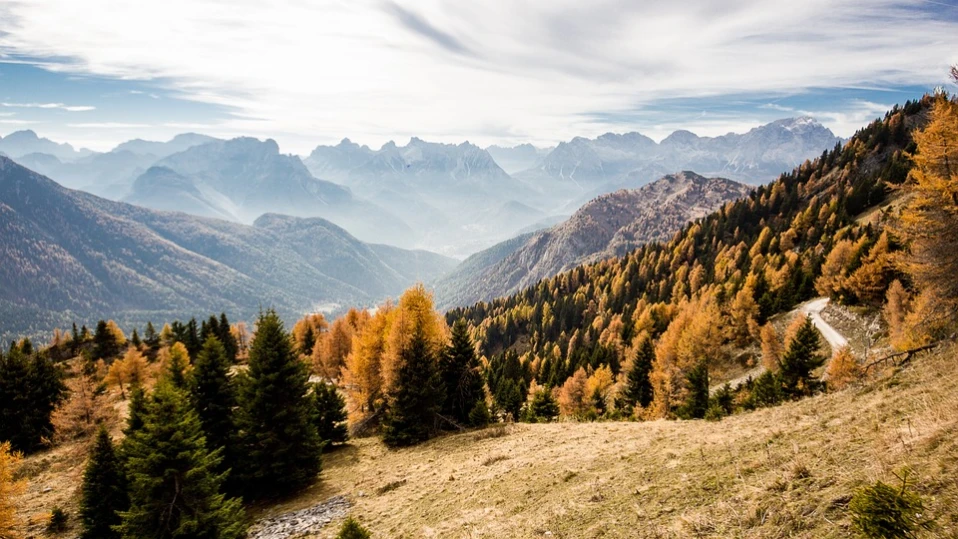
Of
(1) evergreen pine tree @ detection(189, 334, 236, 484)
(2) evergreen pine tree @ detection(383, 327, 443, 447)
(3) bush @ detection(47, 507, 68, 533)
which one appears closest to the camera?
(3) bush @ detection(47, 507, 68, 533)

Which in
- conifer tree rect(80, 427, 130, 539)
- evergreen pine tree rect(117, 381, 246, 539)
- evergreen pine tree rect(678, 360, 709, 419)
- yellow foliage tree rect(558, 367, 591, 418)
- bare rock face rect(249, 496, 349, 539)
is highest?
evergreen pine tree rect(117, 381, 246, 539)

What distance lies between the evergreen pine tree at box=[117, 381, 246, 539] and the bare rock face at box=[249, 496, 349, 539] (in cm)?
201

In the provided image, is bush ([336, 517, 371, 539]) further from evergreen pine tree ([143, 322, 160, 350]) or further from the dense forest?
evergreen pine tree ([143, 322, 160, 350])

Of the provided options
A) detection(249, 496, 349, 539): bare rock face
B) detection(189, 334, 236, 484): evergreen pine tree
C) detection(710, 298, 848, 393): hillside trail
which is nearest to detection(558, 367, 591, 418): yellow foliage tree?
detection(710, 298, 848, 393): hillside trail

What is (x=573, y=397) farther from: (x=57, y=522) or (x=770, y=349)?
(x=57, y=522)

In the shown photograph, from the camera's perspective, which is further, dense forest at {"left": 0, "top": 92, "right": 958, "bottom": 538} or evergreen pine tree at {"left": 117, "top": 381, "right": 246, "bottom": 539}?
dense forest at {"left": 0, "top": 92, "right": 958, "bottom": 538}

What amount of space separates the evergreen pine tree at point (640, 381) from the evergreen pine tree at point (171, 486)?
2110 inches

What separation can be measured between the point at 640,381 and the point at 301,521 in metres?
51.5

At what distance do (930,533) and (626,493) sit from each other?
9.39 meters

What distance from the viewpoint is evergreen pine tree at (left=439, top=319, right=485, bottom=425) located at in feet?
130

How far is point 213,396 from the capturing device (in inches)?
1298

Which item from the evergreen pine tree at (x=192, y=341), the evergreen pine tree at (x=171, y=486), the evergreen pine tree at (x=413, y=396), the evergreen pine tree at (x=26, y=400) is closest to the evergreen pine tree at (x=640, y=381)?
the evergreen pine tree at (x=413, y=396)

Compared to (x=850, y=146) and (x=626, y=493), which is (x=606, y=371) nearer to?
(x=626, y=493)

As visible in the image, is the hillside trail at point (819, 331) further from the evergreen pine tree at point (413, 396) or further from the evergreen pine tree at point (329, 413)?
the evergreen pine tree at point (329, 413)
